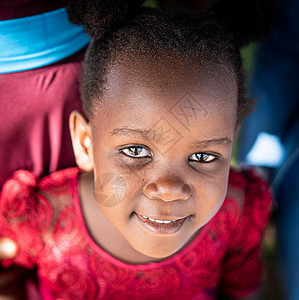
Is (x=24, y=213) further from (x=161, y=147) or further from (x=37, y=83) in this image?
(x=161, y=147)

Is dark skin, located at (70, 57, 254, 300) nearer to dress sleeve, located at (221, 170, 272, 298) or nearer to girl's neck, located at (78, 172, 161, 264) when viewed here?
girl's neck, located at (78, 172, 161, 264)

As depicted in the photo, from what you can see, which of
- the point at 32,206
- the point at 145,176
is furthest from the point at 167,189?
the point at 32,206

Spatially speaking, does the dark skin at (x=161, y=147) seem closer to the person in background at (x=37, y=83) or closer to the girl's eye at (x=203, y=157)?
the girl's eye at (x=203, y=157)

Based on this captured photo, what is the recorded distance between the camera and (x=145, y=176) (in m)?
0.70

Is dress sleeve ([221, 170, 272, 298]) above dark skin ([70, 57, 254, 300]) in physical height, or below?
below

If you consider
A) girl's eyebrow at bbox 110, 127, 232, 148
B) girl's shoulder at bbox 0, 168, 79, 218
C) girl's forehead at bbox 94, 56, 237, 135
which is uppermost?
girl's forehead at bbox 94, 56, 237, 135

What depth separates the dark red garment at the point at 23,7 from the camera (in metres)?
0.71

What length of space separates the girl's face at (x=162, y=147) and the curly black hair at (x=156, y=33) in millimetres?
29

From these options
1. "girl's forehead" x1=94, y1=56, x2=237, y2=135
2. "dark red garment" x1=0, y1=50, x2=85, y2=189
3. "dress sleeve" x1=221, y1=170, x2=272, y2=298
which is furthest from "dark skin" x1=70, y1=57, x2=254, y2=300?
"dress sleeve" x1=221, y1=170, x2=272, y2=298

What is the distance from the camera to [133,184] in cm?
71

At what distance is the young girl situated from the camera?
67 centimetres

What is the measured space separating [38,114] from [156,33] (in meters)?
0.32

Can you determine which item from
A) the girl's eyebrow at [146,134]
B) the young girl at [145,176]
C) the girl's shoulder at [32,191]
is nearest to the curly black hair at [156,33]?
the young girl at [145,176]

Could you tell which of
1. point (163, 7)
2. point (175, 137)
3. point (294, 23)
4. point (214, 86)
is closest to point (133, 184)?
point (175, 137)
